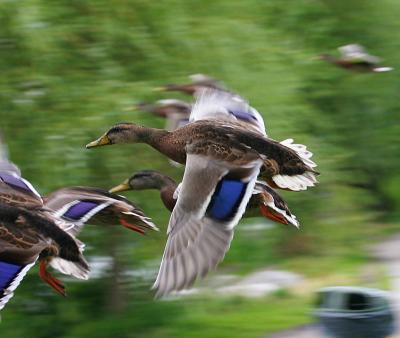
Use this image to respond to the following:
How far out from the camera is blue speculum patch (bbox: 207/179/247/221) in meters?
6.07

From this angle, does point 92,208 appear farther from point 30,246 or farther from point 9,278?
point 9,278

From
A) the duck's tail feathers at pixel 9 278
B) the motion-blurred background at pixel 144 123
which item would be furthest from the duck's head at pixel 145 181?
the duck's tail feathers at pixel 9 278

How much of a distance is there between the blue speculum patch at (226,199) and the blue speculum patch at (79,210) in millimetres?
897

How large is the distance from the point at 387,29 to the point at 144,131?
407 centimetres

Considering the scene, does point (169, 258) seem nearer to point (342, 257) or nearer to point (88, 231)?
point (88, 231)

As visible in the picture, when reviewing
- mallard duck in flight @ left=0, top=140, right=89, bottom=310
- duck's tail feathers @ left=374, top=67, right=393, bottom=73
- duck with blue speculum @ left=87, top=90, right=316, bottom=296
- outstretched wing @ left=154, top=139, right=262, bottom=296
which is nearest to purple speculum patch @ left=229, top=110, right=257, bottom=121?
duck with blue speculum @ left=87, top=90, right=316, bottom=296

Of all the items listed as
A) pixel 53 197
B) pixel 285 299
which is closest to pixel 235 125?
pixel 53 197

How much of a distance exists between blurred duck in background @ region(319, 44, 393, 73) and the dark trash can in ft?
8.74

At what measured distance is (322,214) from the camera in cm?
955

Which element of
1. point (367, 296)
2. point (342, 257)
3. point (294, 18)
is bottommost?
point (342, 257)

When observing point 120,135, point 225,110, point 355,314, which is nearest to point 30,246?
point 120,135

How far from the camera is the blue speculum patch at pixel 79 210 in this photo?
6.77m

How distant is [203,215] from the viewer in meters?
6.09

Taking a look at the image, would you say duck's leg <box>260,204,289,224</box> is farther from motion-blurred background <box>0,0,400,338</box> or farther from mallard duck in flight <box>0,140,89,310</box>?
motion-blurred background <box>0,0,400,338</box>
